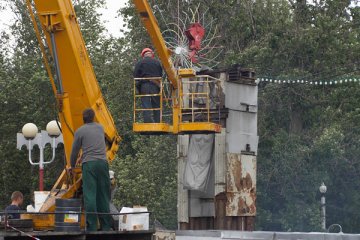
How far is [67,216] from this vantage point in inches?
785

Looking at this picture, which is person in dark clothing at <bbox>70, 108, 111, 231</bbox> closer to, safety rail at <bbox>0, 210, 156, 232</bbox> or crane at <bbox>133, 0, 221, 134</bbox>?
safety rail at <bbox>0, 210, 156, 232</bbox>

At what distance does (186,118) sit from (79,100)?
8.26 m

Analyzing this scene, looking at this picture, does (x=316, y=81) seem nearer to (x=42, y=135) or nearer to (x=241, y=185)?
(x=241, y=185)

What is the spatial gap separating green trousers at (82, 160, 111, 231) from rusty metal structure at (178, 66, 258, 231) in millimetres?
10323

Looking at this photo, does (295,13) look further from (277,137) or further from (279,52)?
(277,137)

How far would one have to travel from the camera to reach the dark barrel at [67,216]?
19.7m

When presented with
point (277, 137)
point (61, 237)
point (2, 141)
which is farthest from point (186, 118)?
point (277, 137)

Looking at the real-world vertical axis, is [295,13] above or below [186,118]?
above

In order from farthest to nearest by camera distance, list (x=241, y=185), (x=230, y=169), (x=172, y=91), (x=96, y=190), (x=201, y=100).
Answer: (x=241, y=185) < (x=230, y=169) < (x=201, y=100) < (x=172, y=91) < (x=96, y=190)

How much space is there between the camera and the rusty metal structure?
31141 mm

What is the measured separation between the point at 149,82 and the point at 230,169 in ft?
19.0

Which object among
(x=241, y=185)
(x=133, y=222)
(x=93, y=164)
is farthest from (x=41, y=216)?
(x=241, y=185)

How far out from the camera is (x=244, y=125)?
31.8 metres

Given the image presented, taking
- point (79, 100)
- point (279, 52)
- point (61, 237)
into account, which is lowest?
point (61, 237)
